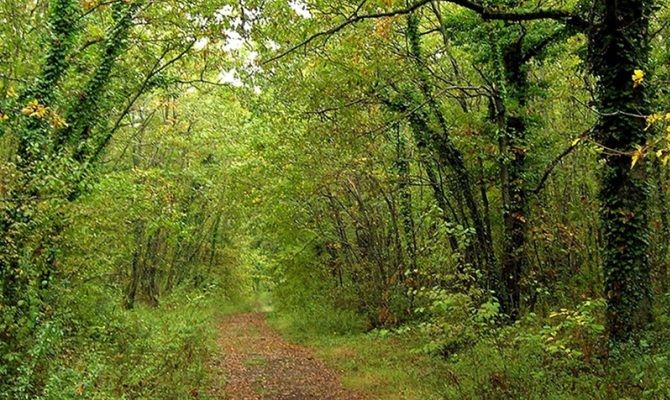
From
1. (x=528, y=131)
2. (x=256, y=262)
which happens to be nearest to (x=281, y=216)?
(x=528, y=131)

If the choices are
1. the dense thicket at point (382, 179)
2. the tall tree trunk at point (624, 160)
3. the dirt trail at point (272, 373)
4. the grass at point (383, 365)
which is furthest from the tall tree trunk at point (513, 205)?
the dirt trail at point (272, 373)

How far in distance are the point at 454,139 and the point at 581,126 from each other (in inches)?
170

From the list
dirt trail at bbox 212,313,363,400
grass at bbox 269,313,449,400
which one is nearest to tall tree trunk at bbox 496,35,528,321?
grass at bbox 269,313,449,400

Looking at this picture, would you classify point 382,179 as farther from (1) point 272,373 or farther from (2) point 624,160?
(2) point 624,160

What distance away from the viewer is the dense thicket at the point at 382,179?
7694mm

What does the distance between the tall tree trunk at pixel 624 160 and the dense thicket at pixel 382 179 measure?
0.09 feet

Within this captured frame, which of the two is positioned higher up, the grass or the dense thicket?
the dense thicket

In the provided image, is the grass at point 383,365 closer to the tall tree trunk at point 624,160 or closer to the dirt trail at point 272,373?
the dirt trail at point 272,373

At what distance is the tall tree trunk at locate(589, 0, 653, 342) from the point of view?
25.3 ft

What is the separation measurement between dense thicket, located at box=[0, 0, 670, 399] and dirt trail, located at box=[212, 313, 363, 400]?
39.3 inches

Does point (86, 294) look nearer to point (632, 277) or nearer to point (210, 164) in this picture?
point (632, 277)

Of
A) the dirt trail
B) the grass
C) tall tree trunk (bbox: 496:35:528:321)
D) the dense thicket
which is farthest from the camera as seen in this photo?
tall tree trunk (bbox: 496:35:528:321)

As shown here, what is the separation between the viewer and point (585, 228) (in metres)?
12.6

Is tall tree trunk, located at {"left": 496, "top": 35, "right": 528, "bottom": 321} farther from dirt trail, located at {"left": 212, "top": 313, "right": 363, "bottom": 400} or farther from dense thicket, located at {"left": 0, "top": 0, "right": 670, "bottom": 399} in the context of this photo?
dirt trail, located at {"left": 212, "top": 313, "right": 363, "bottom": 400}
